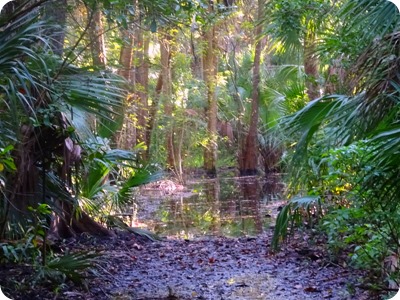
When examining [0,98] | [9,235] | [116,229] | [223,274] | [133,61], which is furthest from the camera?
[133,61]

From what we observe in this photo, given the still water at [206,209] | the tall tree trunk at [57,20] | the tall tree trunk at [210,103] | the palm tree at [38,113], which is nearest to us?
the palm tree at [38,113]

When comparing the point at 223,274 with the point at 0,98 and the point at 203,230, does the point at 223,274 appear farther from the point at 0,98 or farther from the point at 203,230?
the point at 203,230

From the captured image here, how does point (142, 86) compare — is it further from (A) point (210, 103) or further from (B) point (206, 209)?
(B) point (206, 209)

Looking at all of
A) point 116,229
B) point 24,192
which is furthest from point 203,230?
point 24,192

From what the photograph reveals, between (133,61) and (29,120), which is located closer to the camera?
(29,120)

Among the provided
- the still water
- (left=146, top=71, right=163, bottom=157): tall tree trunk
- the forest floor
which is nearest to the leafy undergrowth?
the forest floor

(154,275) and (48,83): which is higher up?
(48,83)

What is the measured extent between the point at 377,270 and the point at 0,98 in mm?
1954

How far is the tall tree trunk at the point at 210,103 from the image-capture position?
975cm

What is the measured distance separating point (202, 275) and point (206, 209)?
2.96 m

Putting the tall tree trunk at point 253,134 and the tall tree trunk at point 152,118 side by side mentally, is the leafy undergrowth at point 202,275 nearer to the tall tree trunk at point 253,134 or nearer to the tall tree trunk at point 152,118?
the tall tree trunk at point 152,118

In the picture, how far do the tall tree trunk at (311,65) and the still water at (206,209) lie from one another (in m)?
1.37

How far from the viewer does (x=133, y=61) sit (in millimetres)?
7980

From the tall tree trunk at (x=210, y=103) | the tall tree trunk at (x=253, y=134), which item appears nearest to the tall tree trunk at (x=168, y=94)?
the tall tree trunk at (x=210, y=103)
